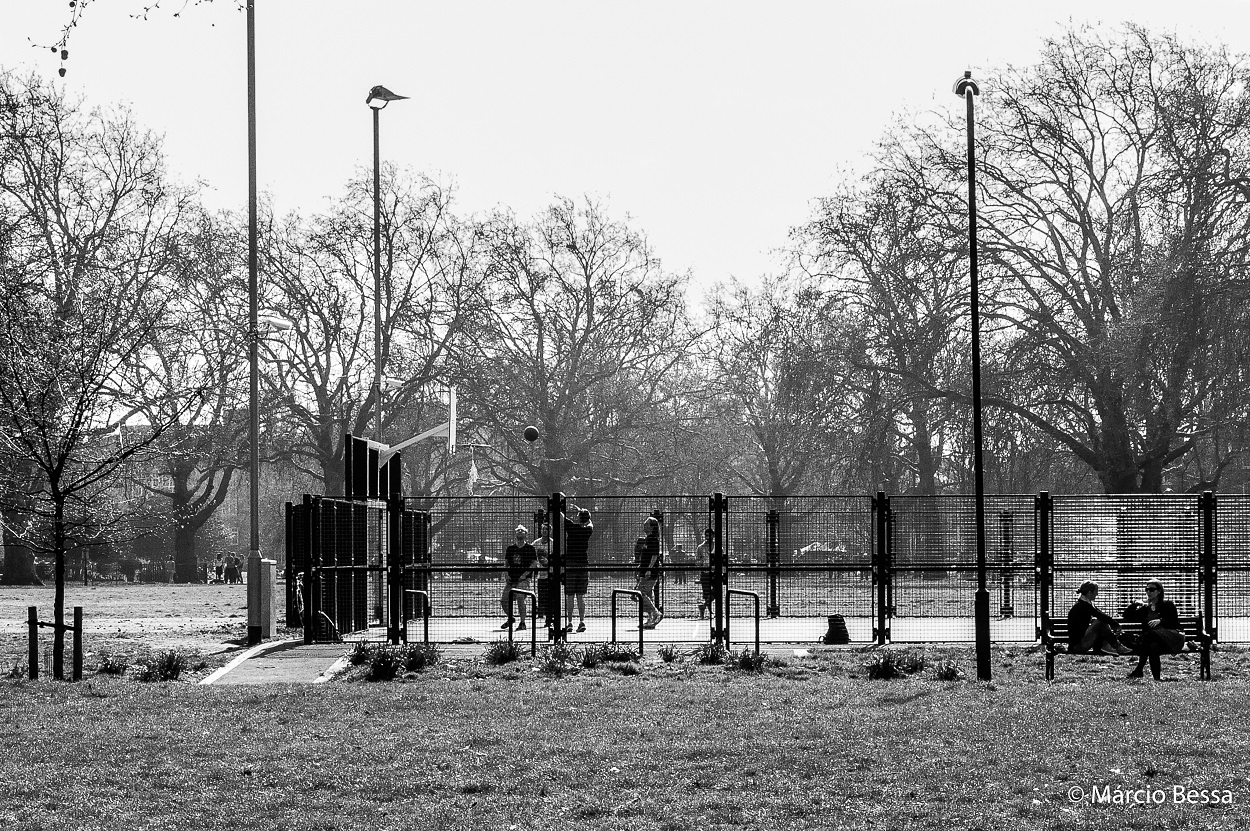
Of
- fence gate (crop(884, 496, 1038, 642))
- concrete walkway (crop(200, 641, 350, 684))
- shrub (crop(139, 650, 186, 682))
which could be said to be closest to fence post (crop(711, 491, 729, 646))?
fence gate (crop(884, 496, 1038, 642))

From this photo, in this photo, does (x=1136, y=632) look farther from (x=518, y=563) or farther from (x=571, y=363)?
(x=571, y=363)

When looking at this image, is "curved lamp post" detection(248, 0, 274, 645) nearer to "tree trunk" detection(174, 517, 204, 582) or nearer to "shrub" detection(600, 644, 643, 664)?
"shrub" detection(600, 644, 643, 664)

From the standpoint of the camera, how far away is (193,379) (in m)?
43.2

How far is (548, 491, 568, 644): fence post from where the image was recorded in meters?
18.8

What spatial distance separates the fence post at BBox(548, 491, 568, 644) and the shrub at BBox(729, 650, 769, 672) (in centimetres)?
315

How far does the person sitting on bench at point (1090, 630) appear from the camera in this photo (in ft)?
51.8

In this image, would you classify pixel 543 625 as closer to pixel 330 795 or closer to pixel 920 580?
pixel 920 580

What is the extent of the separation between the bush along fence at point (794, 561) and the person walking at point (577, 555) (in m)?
0.03

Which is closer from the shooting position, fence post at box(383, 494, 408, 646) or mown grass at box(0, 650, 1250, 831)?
mown grass at box(0, 650, 1250, 831)

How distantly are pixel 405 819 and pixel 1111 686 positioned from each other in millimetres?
7987

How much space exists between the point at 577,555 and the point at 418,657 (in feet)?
16.4

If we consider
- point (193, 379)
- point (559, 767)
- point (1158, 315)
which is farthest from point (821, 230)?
point (559, 767)

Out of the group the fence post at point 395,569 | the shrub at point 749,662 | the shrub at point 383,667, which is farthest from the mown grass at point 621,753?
the fence post at point 395,569

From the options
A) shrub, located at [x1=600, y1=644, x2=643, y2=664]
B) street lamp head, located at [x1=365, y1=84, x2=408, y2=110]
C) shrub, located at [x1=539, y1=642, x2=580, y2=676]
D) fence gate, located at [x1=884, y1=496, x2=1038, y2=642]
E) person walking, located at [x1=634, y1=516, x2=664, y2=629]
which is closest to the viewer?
shrub, located at [x1=539, y1=642, x2=580, y2=676]
